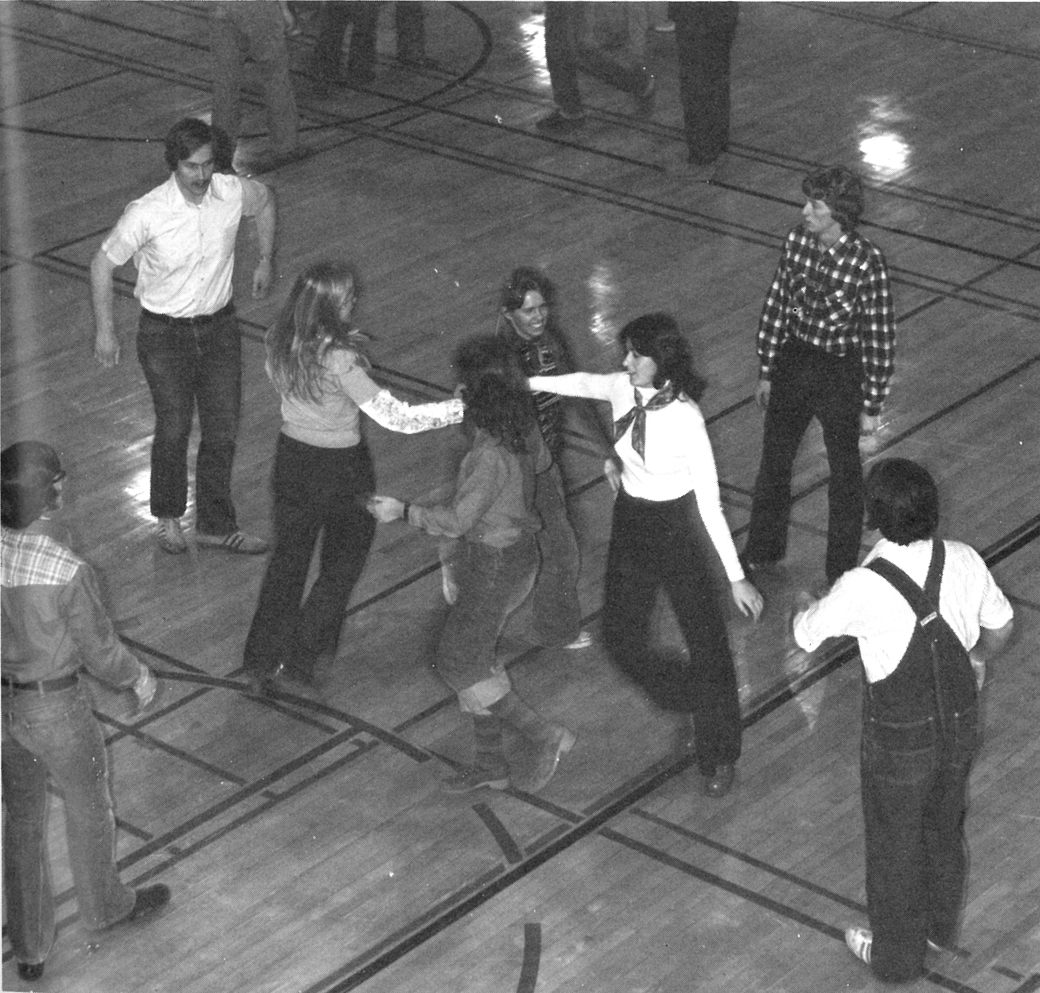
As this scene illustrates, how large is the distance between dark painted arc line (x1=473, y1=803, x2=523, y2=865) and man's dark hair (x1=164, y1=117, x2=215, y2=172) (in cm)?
271

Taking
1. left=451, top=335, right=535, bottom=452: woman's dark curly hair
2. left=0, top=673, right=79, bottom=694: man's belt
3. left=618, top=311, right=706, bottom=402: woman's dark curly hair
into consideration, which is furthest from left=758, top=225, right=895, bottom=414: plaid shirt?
left=0, top=673, right=79, bottom=694: man's belt

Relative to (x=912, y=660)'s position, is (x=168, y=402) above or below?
below

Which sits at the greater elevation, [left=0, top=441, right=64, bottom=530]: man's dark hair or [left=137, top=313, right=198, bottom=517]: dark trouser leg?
[left=0, top=441, right=64, bottom=530]: man's dark hair

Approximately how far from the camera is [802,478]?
29.9 feet

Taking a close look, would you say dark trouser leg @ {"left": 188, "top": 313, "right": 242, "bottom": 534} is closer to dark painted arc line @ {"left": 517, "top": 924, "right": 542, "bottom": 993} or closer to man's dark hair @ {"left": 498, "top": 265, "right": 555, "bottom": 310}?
man's dark hair @ {"left": 498, "top": 265, "right": 555, "bottom": 310}

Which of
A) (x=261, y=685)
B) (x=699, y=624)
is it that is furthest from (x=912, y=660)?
(x=261, y=685)

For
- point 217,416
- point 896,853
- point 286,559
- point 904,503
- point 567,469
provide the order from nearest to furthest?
1. point 904,503
2. point 896,853
3. point 286,559
4. point 217,416
5. point 567,469

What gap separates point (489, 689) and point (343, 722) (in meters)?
0.91

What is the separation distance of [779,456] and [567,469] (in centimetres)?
144

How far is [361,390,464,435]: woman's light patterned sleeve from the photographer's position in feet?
21.5

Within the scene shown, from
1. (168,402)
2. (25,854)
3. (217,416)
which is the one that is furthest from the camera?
(217,416)

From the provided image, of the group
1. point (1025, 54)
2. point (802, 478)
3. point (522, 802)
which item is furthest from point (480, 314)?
point (1025, 54)

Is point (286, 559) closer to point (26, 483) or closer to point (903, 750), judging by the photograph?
point (26, 483)

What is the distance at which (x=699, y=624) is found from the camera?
6520 millimetres
